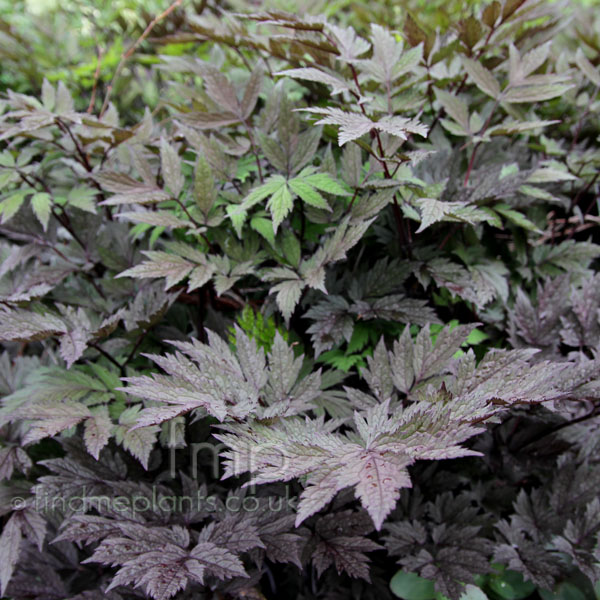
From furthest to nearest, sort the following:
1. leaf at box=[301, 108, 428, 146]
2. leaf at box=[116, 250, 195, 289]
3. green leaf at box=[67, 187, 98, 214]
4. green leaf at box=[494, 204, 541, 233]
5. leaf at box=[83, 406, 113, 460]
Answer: green leaf at box=[67, 187, 98, 214] → green leaf at box=[494, 204, 541, 233] → leaf at box=[116, 250, 195, 289] → leaf at box=[83, 406, 113, 460] → leaf at box=[301, 108, 428, 146]

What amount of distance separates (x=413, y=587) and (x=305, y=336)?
28.2 inches

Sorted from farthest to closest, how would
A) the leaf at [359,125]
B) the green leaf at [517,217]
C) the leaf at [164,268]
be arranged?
1. the green leaf at [517,217]
2. the leaf at [164,268]
3. the leaf at [359,125]

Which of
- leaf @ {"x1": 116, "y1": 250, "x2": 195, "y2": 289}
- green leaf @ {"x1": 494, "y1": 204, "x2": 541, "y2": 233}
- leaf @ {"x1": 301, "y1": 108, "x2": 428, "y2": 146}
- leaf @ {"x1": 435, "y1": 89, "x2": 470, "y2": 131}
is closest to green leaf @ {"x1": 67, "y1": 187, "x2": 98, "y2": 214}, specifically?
leaf @ {"x1": 116, "y1": 250, "x2": 195, "y2": 289}

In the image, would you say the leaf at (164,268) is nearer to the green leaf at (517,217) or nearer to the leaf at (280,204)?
the leaf at (280,204)

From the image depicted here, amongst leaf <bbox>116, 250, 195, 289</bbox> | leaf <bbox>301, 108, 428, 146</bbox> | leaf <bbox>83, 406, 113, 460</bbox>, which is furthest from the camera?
leaf <bbox>116, 250, 195, 289</bbox>

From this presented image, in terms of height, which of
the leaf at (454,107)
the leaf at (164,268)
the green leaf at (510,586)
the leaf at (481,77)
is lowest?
the green leaf at (510,586)

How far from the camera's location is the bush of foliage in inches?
43.0

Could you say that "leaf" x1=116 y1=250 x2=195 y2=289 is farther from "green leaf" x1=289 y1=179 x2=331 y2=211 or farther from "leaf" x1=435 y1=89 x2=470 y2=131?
"leaf" x1=435 y1=89 x2=470 y2=131

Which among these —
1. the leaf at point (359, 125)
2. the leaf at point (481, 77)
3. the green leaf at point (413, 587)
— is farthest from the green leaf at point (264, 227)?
the green leaf at point (413, 587)

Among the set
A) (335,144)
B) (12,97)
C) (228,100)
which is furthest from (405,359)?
(12,97)

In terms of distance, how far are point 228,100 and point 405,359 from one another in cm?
88

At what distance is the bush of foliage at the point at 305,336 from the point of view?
1.09m

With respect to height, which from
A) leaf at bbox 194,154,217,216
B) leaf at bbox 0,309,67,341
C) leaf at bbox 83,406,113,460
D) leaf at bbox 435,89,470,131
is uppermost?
leaf at bbox 435,89,470,131

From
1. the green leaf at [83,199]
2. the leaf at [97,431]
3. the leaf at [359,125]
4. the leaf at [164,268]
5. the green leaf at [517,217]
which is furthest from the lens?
the green leaf at [83,199]
